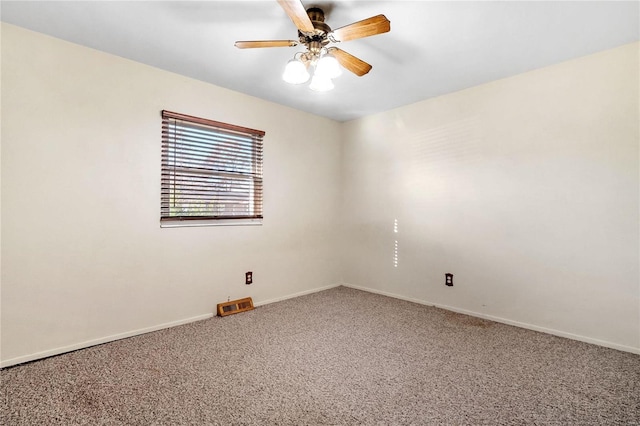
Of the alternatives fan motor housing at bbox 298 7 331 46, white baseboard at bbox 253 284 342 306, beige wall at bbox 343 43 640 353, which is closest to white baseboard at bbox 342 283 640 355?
beige wall at bbox 343 43 640 353

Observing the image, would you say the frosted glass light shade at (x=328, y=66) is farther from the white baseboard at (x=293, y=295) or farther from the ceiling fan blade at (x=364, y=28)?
the white baseboard at (x=293, y=295)

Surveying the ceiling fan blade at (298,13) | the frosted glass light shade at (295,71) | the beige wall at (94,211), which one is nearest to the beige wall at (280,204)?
the beige wall at (94,211)

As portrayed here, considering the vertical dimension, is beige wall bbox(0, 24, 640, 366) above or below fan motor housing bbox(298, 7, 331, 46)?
below

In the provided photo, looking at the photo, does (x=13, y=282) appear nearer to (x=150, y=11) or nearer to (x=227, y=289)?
(x=227, y=289)

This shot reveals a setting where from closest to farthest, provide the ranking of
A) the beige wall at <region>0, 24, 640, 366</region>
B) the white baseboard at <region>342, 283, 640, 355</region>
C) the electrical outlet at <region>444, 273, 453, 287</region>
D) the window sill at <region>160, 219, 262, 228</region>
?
the beige wall at <region>0, 24, 640, 366</region>, the white baseboard at <region>342, 283, 640, 355</region>, the window sill at <region>160, 219, 262, 228</region>, the electrical outlet at <region>444, 273, 453, 287</region>

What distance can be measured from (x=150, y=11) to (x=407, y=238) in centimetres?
308

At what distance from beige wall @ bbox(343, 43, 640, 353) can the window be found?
1.55m

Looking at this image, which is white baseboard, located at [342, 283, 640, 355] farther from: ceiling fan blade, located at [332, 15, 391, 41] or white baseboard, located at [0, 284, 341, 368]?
ceiling fan blade, located at [332, 15, 391, 41]

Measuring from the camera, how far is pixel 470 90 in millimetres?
3146

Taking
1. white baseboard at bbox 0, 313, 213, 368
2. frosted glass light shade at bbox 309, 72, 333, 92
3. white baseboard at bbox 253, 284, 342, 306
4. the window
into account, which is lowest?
white baseboard at bbox 0, 313, 213, 368

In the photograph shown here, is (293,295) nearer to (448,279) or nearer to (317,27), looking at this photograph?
(448,279)

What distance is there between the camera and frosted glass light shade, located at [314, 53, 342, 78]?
6.38ft

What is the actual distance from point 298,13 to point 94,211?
2.04 m

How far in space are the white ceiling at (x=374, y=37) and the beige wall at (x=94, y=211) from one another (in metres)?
0.24
